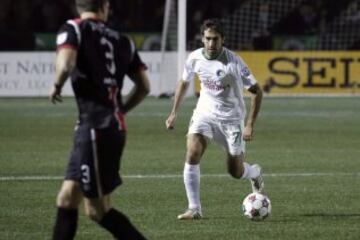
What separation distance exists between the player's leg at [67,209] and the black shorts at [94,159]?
55mm

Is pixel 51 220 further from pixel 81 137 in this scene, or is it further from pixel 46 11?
pixel 46 11

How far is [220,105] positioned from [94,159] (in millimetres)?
3636

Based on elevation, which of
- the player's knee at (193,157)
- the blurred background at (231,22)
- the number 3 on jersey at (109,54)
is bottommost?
the blurred background at (231,22)

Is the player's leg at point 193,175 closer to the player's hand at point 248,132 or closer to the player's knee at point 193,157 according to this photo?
the player's knee at point 193,157

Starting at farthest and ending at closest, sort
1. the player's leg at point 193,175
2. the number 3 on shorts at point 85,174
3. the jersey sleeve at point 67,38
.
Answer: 1. the player's leg at point 193,175
2. the number 3 on shorts at point 85,174
3. the jersey sleeve at point 67,38

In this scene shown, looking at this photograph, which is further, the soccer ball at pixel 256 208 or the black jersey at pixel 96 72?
the soccer ball at pixel 256 208

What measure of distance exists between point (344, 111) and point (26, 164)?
10.6 m

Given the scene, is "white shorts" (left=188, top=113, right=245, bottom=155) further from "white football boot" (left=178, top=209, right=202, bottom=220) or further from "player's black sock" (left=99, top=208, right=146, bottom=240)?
"player's black sock" (left=99, top=208, right=146, bottom=240)

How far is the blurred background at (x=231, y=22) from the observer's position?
94.3 feet

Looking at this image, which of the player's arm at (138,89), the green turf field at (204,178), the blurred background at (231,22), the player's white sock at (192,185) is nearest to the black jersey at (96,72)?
the player's arm at (138,89)

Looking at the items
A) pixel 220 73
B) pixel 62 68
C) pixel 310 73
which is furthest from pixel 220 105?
pixel 310 73

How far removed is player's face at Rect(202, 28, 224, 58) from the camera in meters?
9.66

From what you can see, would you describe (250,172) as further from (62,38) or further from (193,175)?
(62,38)

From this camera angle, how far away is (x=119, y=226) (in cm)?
677
